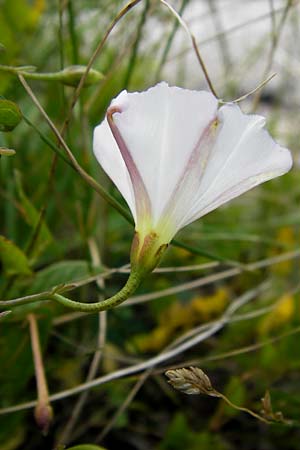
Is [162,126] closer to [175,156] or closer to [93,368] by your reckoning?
[175,156]

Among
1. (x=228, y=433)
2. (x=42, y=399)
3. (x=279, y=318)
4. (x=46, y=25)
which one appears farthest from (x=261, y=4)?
(x=42, y=399)

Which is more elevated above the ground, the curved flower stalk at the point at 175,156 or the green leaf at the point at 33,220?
the curved flower stalk at the point at 175,156

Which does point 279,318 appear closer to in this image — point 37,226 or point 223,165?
point 37,226

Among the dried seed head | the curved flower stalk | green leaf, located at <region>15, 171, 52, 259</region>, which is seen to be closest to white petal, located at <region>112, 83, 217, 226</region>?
the curved flower stalk

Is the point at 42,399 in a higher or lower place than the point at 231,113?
lower

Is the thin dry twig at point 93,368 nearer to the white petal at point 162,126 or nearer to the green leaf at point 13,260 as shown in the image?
the green leaf at point 13,260

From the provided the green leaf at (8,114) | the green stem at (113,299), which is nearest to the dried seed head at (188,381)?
the green stem at (113,299)
